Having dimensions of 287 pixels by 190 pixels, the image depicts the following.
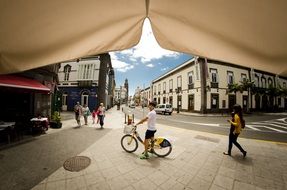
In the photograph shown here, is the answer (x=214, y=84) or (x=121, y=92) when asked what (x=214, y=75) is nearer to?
(x=214, y=84)

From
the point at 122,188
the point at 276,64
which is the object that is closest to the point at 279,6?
the point at 276,64

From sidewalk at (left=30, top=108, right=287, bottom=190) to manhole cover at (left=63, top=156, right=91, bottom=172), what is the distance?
0.51ft

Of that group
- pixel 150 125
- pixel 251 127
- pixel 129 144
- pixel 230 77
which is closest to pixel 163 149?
pixel 150 125

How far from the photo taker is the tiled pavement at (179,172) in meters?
3.92

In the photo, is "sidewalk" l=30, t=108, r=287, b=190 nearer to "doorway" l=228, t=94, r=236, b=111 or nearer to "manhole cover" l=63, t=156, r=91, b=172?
"manhole cover" l=63, t=156, r=91, b=172

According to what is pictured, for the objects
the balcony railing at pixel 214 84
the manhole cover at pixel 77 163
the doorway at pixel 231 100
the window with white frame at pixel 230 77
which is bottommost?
the manhole cover at pixel 77 163

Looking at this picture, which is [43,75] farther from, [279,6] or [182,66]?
[182,66]

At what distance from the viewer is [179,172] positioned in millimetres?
4598

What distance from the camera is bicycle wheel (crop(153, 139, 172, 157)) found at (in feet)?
19.0

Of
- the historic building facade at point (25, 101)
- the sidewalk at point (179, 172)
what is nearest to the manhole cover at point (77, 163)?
the sidewalk at point (179, 172)

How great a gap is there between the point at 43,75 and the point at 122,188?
1013cm

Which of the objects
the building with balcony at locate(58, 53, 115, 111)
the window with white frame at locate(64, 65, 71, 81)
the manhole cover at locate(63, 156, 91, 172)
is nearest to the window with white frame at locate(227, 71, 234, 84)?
the building with balcony at locate(58, 53, 115, 111)

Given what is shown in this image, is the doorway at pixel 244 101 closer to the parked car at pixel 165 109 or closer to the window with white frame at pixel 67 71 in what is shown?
the parked car at pixel 165 109

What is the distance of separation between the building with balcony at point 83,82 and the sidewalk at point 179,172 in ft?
64.7
